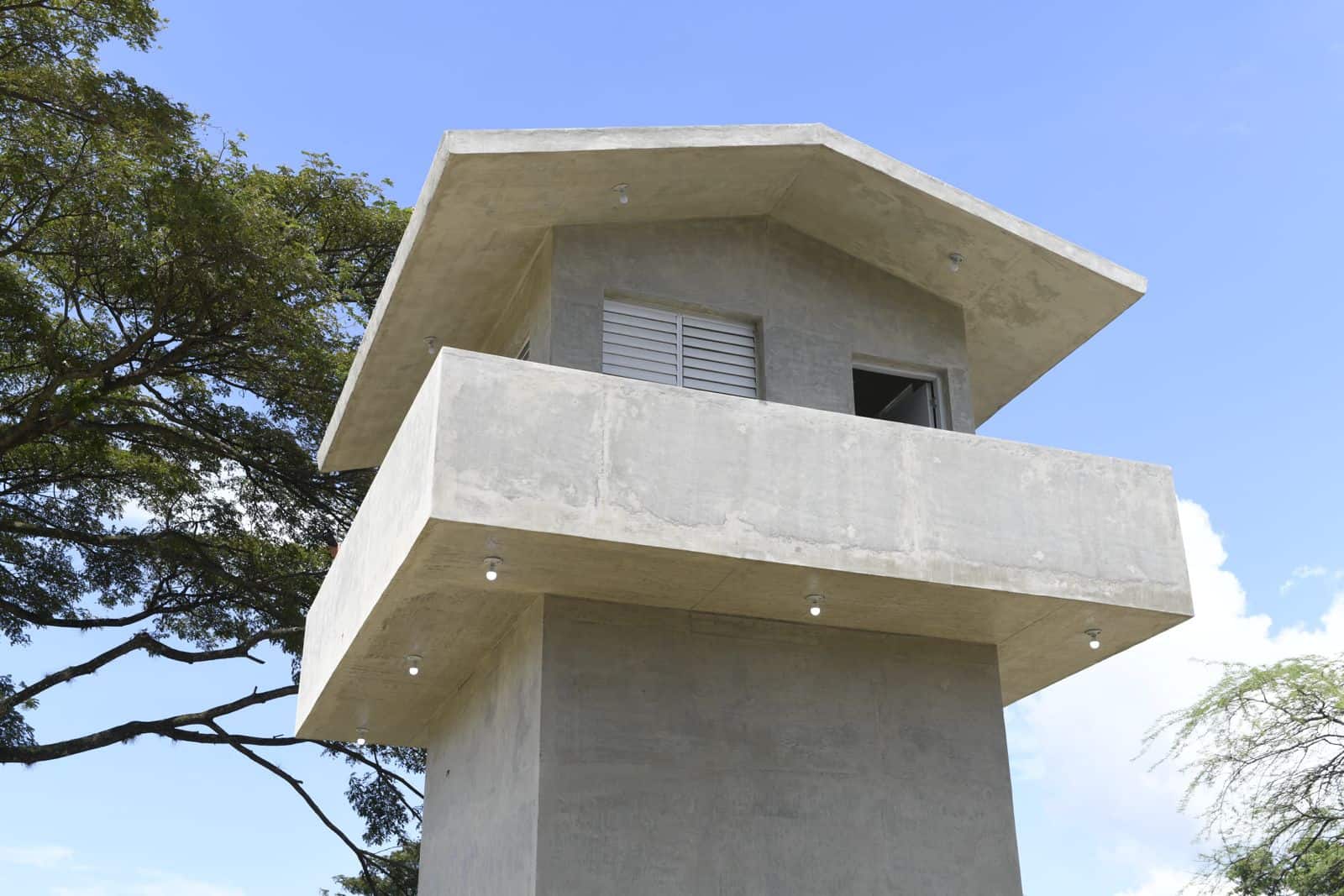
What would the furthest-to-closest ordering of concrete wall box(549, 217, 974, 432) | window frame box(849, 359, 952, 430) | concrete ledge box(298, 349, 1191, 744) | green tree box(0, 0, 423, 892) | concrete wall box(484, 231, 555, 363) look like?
green tree box(0, 0, 423, 892) → window frame box(849, 359, 952, 430) → concrete wall box(549, 217, 974, 432) → concrete wall box(484, 231, 555, 363) → concrete ledge box(298, 349, 1191, 744)

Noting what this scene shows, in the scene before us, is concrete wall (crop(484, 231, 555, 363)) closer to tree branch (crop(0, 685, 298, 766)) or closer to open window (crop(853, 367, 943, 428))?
open window (crop(853, 367, 943, 428))

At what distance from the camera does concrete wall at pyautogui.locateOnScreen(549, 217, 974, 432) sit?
37.0 feet

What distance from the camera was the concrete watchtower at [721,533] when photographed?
362 inches

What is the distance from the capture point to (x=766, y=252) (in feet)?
39.6

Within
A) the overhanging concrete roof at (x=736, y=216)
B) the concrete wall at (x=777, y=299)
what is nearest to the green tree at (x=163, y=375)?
the overhanging concrete roof at (x=736, y=216)

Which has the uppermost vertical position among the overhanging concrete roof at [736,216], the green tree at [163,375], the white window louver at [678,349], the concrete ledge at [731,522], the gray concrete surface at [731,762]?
the green tree at [163,375]

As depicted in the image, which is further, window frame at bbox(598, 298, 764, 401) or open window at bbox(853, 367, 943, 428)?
open window at bbox(853, 367, 943, 428)

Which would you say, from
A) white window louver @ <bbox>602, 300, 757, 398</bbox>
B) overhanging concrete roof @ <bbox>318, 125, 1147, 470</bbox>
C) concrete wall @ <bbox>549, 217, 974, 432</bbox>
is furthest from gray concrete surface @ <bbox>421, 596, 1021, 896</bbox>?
overhanging concrete roof @ <bbox>318, 125, 1147, 470</bbox>

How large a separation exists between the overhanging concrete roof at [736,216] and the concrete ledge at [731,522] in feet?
7.43

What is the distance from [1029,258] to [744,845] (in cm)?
576

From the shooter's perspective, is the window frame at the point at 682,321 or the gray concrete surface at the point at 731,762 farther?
the window frame at the point at 682,321

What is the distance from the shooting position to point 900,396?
12688 millimetres

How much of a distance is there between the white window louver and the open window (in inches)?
49.3

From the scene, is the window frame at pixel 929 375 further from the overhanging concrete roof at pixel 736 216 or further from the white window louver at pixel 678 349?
the white window louver at pixel 678 349
